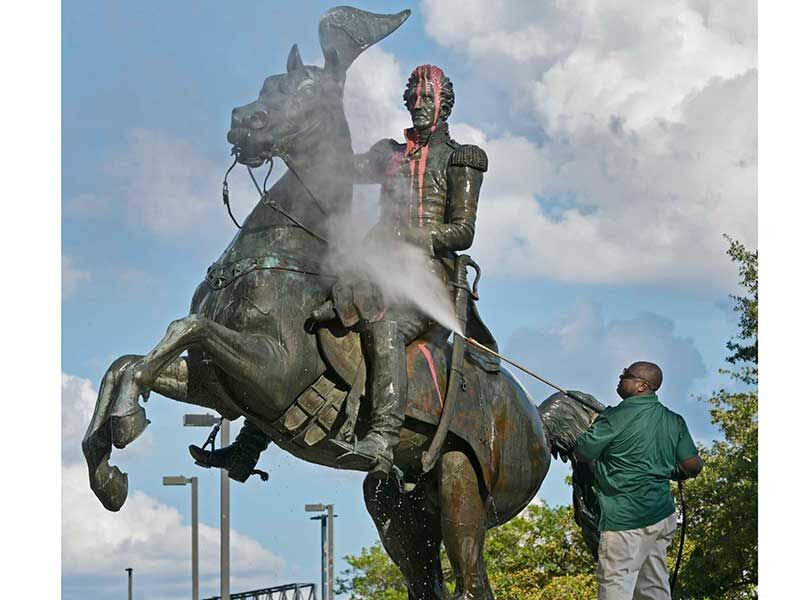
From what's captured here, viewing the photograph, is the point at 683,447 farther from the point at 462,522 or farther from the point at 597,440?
the point at 462,522

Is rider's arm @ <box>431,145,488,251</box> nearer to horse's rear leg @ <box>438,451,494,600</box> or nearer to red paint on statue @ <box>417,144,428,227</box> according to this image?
red paint on statue @ <box>417,144,428,227</box>

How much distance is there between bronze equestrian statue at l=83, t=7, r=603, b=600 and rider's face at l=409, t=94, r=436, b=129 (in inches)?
0.4

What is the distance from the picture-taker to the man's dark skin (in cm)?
991

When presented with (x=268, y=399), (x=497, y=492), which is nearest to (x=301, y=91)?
(x=268, y=399)

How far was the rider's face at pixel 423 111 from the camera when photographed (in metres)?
11.1

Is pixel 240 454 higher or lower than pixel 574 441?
lower

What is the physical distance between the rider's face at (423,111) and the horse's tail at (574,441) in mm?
2428

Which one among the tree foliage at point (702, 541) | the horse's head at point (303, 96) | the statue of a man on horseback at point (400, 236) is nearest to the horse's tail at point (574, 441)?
the statue of a man on horseback at point (400, 236)

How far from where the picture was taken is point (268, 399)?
992 cm

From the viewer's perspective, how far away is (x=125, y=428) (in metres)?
9.26

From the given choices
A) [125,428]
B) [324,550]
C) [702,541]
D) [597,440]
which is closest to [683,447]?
[597,440]

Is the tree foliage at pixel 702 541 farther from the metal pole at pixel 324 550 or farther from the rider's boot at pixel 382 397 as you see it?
the rider's boot at pixel 382 397

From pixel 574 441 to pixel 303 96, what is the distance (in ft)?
11.3
